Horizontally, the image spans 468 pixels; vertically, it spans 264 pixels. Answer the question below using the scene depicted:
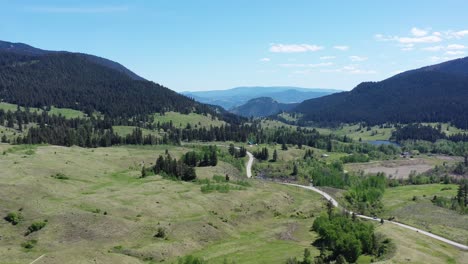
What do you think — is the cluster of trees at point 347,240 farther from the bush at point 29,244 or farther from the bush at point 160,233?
the bush at point 29,244

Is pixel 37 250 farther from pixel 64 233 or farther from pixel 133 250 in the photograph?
pixel 133 250

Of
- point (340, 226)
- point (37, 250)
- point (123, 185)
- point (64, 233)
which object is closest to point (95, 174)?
point (123, 185)

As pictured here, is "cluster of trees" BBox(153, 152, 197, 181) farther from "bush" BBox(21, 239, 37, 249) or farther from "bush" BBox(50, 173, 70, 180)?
"bush" BBox(21, 239, 37, 249)

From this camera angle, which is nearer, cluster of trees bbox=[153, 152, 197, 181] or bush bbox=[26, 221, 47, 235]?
bush bbox=[26, 221, 47, 235]

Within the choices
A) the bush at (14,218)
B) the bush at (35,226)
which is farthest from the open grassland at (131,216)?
the bush at (35,226)

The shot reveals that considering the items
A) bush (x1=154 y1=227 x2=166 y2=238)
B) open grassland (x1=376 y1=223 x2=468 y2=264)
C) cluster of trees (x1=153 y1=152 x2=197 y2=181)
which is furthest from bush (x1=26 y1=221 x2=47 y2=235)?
open grassland (x1=376 y1=223 x2=468 y2=264)

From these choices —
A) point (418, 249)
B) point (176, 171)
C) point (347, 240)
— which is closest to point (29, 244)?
point (347, 240)

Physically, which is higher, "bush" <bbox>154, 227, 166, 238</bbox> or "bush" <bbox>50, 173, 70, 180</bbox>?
"bush" <bbox>50, 173, 70, 180</bbox>

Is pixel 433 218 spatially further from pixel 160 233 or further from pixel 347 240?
pixel 160 233
